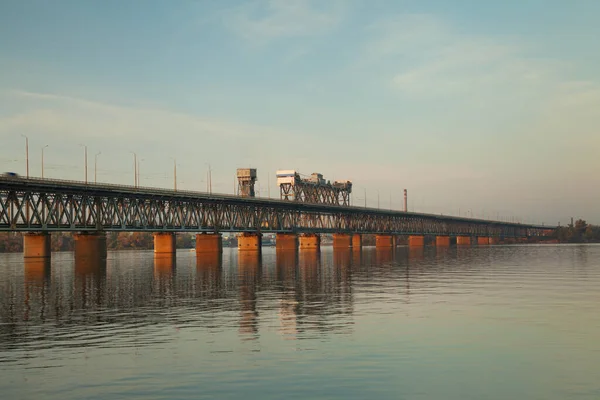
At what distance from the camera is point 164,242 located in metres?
157

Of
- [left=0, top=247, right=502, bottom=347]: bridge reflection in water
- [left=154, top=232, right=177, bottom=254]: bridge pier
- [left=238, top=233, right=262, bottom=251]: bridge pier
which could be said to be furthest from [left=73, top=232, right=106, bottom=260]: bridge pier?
[left=238, top=233, right=262, bottom=251]: bridge pier

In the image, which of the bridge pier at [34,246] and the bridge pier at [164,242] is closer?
the bridge pier at [34,246]

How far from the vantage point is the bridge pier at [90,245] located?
120 meters

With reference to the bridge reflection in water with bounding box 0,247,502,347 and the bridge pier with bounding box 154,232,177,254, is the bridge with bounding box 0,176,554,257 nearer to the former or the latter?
the bridge pier with bounding box 154,232,177,254

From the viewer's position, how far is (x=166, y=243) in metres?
157

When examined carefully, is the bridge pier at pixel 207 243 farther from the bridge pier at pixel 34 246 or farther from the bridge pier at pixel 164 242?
the bridge pier at pixel 34 246

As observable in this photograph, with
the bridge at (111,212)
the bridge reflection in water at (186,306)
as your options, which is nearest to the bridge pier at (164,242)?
the bridge at (111,212)

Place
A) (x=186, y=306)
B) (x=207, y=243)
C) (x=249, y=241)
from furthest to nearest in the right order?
(x=249, y=241) < (x=207, y=243) < (x=186, y=306)

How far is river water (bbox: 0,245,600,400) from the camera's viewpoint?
19031 mm

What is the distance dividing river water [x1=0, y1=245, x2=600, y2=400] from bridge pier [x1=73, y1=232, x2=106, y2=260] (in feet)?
239

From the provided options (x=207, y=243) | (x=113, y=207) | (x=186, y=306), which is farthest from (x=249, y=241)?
(x=186, y=306)

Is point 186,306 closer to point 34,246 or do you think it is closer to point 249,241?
point 34,246

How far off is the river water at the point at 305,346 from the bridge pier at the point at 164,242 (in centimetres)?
10753

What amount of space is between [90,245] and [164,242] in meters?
36.3
